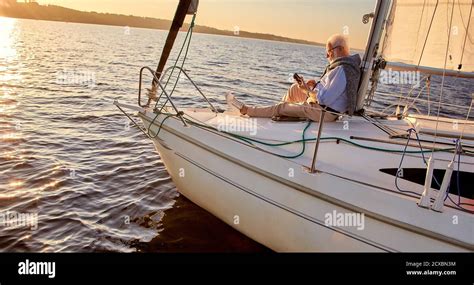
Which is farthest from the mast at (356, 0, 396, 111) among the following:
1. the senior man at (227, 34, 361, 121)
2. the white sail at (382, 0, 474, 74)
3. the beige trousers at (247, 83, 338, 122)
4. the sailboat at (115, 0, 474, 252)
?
the white sail at (382, 0, 474, 74)

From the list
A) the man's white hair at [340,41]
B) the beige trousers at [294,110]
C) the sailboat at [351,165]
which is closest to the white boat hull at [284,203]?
the sailboat at [351,165]

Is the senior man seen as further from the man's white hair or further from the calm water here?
the calm water

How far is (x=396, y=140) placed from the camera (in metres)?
5.04

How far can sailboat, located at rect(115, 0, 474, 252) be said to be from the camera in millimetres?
3654

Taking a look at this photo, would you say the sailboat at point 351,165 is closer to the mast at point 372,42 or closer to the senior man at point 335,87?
the mast at point 372,42

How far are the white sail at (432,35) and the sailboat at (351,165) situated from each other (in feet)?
0.05

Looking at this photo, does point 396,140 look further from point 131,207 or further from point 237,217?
point 131,207

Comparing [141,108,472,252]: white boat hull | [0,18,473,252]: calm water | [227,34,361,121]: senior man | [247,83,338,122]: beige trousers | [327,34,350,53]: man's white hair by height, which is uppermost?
[327,34,350,53]: man's white hair

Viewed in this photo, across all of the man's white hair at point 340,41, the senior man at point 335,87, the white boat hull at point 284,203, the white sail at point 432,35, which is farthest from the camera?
the white sail at point 432,35

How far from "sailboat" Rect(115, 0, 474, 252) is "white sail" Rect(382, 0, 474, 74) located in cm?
2

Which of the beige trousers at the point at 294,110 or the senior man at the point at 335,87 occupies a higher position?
the senior man at the point at 335,87

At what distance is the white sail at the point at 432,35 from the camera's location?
21.1ft

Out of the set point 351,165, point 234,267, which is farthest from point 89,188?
point 351,165

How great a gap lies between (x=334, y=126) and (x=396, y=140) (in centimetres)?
85
